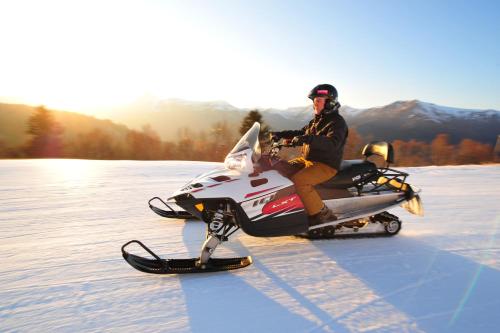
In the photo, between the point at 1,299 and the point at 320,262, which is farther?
the point at 320,262

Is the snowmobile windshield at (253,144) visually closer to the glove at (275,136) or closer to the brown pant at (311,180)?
the glove at (275,136)

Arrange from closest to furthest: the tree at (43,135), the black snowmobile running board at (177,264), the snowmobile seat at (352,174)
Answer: the black snowmobile running board at (177,264) → the snowmobile seat at (352,174) → the tree at (43,135)

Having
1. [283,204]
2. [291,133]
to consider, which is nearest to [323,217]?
[283,204]

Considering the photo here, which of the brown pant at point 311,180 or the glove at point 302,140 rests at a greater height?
the glove at point 302,140

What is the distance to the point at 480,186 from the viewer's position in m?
8.99

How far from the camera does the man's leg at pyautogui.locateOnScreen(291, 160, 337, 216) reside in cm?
376

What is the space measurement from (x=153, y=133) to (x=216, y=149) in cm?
1018

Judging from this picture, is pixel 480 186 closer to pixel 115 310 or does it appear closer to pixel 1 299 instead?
pixel 115 310

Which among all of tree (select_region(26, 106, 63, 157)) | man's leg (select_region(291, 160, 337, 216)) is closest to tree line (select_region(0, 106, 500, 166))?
tree (select_region(26, 106, 63, 157))

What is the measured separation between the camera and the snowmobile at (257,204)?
332cm

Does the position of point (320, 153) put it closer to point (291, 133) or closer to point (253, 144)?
point (291, 133)

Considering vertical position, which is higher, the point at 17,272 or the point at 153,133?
the point at 153,133

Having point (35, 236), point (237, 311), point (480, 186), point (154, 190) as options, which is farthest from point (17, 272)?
point (480, 186)

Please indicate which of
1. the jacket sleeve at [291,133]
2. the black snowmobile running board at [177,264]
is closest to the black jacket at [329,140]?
the jacket sleeve at [291,133]
